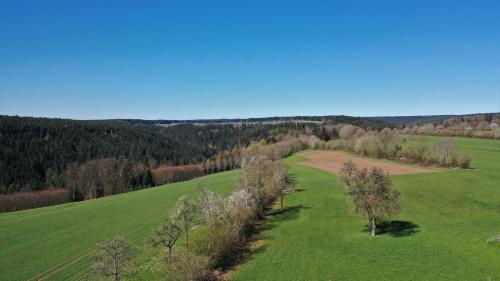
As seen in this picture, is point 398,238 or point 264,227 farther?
point 264,227

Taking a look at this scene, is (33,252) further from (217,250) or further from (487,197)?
(487,197)

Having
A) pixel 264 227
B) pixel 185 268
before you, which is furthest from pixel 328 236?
pixel 185 268

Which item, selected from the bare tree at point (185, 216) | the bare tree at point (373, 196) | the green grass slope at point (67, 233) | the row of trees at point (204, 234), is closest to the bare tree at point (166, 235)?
the row of trees at point (204, 234)

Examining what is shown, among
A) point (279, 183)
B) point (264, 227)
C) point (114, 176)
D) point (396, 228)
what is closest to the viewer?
point (396, 228)

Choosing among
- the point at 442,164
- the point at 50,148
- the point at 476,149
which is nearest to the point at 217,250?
the point at 442,164

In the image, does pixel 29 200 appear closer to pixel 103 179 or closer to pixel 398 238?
pixel 103 179

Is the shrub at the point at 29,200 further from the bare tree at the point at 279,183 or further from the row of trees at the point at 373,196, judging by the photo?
the row of trees at the point at 373,196

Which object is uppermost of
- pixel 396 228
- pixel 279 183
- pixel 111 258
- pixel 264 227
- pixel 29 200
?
pixel 111 258

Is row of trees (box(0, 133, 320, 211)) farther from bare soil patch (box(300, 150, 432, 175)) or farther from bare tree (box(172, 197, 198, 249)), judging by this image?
bare tree (box(172, 197, 198, 249))
